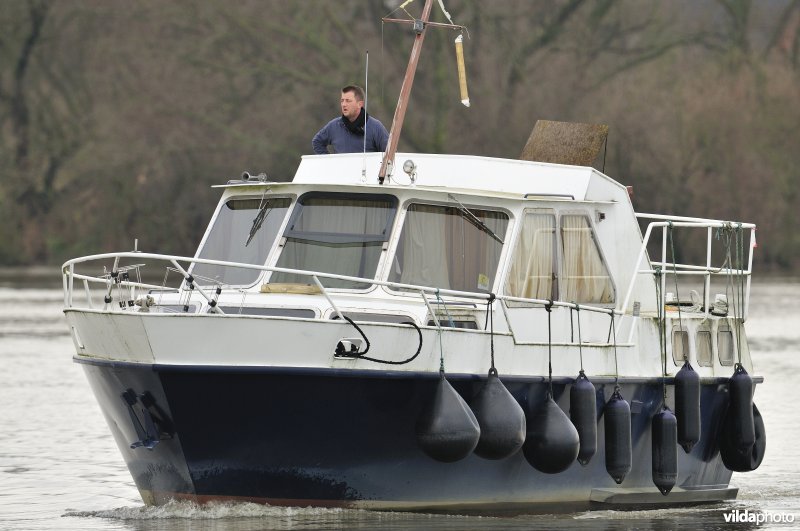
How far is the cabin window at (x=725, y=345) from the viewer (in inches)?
627

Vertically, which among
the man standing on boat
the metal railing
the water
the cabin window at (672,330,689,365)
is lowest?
the water

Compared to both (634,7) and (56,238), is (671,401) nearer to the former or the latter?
(634,7)

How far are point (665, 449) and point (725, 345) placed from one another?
175 cm

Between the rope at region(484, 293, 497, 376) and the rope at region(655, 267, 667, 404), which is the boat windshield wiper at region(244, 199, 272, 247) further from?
the rope at region(655, 267, 667, 404)

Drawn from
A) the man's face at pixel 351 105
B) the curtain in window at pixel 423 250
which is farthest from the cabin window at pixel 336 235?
the man's face at pixel 351 105

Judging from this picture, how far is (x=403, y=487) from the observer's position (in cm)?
1338

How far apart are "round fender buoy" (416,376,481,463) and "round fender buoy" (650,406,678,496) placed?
96.9 inches

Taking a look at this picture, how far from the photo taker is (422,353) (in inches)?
512

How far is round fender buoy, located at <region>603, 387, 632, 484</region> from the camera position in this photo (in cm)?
1408

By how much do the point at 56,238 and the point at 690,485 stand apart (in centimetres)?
4064

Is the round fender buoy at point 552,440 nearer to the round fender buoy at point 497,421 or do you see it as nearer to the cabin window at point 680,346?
the round fender buoy at point 497,421

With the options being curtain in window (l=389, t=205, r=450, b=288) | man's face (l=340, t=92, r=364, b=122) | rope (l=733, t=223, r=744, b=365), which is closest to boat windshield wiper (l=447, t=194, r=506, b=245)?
curtain in window (l=389, t=205, r=450, b=288)

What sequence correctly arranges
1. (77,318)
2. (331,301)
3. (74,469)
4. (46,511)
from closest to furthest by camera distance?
(331,301) → (77,318) → (46,511) → (74,469)

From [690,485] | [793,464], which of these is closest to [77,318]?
[690,485]
